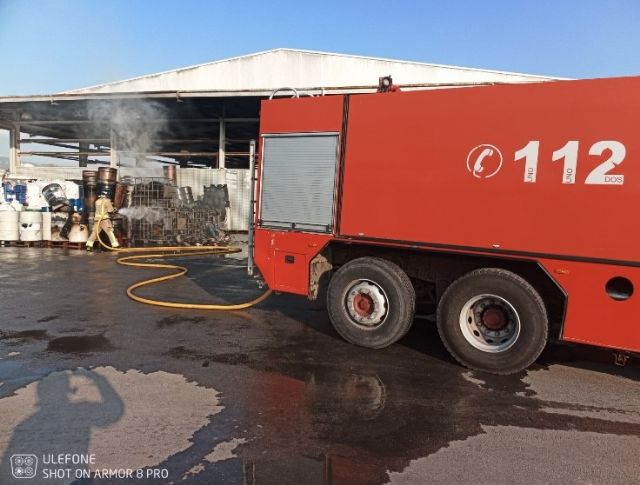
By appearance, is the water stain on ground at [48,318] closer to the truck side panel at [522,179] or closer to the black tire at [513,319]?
the truck side panel at [522,179]

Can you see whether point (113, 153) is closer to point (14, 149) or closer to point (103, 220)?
point (14, 149)

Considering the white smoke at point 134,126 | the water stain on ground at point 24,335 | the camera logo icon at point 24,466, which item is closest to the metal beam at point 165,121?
the white smoke at point 134,126

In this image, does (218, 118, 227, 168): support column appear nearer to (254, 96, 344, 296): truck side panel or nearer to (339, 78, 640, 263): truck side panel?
(254, 96, 344, 296): truck side panel

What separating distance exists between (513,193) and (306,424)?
295 cm

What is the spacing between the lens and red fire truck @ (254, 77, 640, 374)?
403cm

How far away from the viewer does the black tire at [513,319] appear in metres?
4.31

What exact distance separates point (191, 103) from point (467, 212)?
18.2 metres

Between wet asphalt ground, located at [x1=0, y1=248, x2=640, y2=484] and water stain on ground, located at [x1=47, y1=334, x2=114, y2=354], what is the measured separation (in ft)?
0.12

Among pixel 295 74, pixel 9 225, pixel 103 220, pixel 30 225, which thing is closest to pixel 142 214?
pixel 103 220

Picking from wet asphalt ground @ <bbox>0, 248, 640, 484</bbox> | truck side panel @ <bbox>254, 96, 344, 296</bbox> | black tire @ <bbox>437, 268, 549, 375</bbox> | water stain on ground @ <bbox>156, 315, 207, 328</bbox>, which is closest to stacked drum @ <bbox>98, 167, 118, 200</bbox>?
wet asphalt ground @ <bbox>0, 248, 640, 484</bbox>

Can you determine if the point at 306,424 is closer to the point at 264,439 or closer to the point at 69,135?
the point at 264,439

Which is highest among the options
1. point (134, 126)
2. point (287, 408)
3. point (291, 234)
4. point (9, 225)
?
point (134, 126)

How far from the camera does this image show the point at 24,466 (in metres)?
2.79

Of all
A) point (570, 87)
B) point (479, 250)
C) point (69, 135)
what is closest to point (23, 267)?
point (479, 250)
